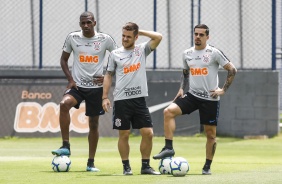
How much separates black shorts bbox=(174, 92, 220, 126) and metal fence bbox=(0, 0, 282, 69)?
464 inches

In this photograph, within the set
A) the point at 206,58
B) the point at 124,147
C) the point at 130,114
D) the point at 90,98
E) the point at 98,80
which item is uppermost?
the point at 206,58

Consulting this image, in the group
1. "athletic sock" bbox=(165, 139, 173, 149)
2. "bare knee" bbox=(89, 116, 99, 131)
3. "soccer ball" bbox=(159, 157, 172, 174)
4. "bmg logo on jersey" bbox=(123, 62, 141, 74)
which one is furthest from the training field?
"bmg logo on jersey" bbox=(123, 62, 141, 74)

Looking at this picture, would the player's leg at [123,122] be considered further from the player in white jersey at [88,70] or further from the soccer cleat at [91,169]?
the player in white jersey at [88,70]

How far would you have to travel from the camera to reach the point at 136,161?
15984 mm

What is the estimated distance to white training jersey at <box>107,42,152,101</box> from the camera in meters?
12.3

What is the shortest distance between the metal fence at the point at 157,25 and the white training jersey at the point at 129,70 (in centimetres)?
1241

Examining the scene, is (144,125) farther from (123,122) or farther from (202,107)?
(202,107)

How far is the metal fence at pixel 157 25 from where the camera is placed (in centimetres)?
2489

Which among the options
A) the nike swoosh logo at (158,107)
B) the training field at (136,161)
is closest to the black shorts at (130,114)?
the training field at (136,161)

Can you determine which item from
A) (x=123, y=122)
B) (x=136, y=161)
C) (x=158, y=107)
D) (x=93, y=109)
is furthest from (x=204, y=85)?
(x=158, y=107)

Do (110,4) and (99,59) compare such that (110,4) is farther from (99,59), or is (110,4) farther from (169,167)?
(169,167)

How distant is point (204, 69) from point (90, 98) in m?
1.86

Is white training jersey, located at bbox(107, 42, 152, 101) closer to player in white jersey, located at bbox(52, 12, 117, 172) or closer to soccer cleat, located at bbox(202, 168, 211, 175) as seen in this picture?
player in white jersey, located at bbox(52, 12, 117, 172)

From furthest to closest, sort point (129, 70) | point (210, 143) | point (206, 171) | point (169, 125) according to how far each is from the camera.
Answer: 1. point (210, 143)
2. point (169, 125)
3. point (206, 171)
4. point (129, 70)
